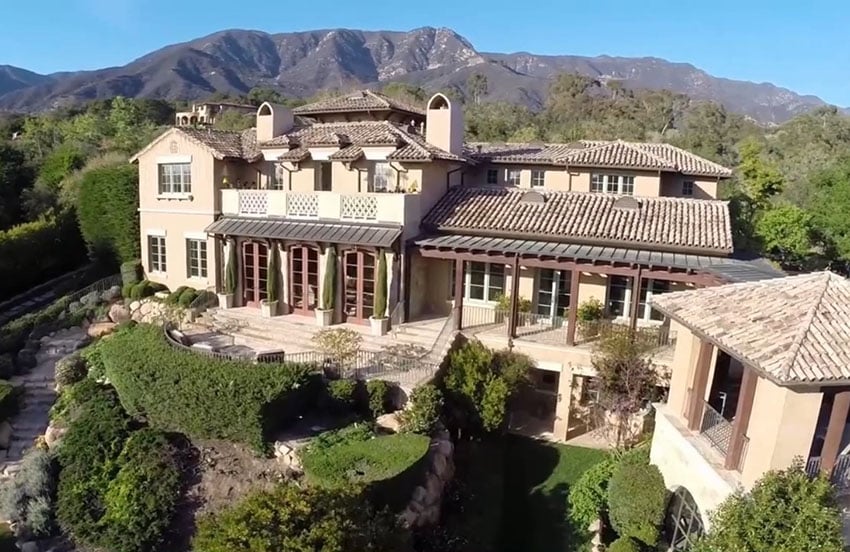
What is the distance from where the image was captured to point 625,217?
2534 centimetres

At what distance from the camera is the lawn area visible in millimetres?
17312

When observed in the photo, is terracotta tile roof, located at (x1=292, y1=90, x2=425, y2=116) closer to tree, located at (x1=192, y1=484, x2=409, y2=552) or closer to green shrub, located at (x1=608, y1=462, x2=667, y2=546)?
green shrub, located at (x1=608, y1=462, x2=667, y2=546)

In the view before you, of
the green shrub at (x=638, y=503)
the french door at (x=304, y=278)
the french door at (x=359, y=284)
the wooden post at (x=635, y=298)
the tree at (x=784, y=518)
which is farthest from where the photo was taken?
the french door at (x=304, y=278)

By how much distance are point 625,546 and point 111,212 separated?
32.2m

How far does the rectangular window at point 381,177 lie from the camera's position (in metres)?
28.3

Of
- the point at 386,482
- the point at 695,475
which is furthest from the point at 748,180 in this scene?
the point at 386,482

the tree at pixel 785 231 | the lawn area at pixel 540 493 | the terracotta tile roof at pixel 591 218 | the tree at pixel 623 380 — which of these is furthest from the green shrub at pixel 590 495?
the tree at pixel 785 231

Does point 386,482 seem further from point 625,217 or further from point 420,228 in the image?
point 625,217

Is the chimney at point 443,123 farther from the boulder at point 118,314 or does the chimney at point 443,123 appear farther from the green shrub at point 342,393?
the boulder at point 118,314

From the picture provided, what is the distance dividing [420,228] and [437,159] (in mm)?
3432

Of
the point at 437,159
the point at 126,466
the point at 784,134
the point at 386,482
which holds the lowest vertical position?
the point at 126,466

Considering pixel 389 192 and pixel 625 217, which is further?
pixel 389 192

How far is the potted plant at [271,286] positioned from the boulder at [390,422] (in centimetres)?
1059

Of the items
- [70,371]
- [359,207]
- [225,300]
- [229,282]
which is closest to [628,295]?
[359,207]
